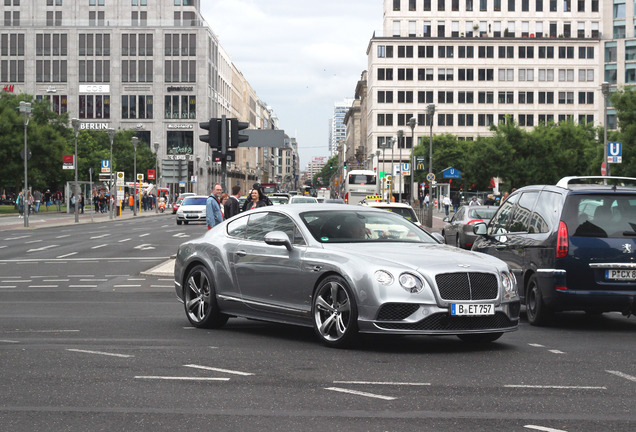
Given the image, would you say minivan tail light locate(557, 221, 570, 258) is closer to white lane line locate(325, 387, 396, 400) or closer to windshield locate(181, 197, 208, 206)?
white lane line locate(325, 387, 396, 400)

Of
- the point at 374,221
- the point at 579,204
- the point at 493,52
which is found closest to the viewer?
the point at 374,221

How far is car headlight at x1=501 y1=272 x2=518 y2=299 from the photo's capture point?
9.49m

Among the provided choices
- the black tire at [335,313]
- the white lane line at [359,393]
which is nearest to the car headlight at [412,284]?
the black tire at [335,313]

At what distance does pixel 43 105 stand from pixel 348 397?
88230 mm

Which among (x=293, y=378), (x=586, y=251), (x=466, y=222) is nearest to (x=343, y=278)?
(x=293, y=378)

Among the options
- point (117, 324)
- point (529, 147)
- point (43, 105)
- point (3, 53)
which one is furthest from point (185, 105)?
point (117, 324)

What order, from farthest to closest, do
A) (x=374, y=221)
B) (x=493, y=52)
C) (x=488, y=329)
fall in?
(x=493, y=52), (x=374, y=221), (x=488, y=329)

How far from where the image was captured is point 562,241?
11406 mm

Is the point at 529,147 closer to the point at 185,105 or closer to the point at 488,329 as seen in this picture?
the point at 185,105

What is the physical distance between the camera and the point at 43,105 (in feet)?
298

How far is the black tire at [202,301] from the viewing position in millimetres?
11219

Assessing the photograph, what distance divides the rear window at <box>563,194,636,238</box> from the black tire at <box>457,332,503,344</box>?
84.7 inches

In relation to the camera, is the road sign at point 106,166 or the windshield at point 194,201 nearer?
the windshield at point 194,201

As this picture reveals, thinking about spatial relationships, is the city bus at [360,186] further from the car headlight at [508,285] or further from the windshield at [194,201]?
the car headlight at [508,285]
